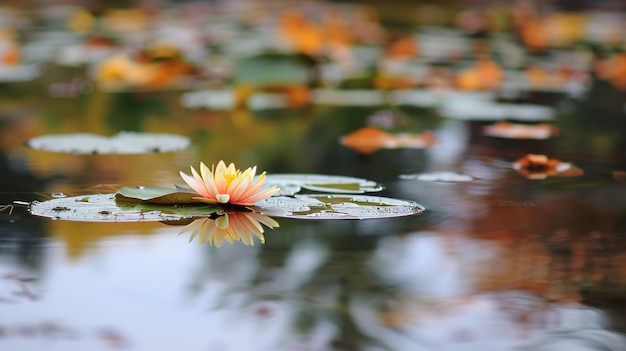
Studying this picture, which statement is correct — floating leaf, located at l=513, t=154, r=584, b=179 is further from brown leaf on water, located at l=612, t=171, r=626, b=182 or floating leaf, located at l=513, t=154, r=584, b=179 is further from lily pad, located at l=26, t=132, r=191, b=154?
lily pad, located at l=26, t=132, r=191, b=154

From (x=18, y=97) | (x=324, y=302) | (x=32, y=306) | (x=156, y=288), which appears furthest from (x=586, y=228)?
(x=18, y=97)

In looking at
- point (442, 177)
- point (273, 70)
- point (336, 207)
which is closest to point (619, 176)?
point (442, 177)

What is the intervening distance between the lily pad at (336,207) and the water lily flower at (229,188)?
4 cm

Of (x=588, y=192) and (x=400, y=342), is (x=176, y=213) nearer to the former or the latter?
(x=400, y=342)

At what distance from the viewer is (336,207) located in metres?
1.62

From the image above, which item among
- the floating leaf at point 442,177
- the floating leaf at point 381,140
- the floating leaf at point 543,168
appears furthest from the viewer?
the floating leaf at point 381,140

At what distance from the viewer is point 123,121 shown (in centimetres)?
268

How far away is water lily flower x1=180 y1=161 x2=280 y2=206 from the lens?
1519 millimetres

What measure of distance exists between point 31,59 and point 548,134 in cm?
230

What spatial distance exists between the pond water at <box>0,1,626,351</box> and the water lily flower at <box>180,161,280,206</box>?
61mm

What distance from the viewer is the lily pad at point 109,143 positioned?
218 centimetres

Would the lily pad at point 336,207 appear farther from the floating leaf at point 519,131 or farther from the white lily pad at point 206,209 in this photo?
the floating leaf at point 519,131

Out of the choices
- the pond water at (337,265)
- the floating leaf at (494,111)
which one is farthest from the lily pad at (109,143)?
the floating leaf at (494,111)

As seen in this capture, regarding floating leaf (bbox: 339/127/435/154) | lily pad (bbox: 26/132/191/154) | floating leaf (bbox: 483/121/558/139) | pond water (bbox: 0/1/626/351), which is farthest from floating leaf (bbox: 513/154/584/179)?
lily pad (bbox: 26/132/191/154)
